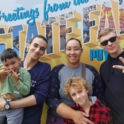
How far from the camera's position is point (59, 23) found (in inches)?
88.9

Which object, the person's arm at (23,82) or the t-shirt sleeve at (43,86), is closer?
the person's arm at (23,82)

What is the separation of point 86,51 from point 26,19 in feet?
2.38

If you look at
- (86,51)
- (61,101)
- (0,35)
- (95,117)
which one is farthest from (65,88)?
(0,35)

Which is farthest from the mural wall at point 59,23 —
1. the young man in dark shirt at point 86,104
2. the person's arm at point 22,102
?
the young man in dark shirt at point 86,104

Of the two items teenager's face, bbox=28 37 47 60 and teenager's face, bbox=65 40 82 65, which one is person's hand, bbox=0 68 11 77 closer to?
teenager's face, bbox=28 37 47 60

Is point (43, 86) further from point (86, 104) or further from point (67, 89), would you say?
point (86, 104)

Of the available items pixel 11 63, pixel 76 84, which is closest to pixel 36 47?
pixel 11 63

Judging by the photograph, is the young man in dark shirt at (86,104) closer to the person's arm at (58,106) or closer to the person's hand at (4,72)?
the person's arm at (58,106)

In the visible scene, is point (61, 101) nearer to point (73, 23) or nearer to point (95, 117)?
point (95, 117)

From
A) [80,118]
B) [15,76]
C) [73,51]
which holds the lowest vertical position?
[80,118]

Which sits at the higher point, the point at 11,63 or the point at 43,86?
the point at 11,63

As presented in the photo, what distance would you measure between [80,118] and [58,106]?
0.24 meters

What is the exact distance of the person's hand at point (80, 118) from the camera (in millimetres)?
1658

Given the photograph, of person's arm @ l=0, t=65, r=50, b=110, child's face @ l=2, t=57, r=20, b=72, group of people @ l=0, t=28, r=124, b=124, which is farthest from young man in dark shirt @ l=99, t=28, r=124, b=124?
child's face @ l=2, t=57, r=20, b=72
